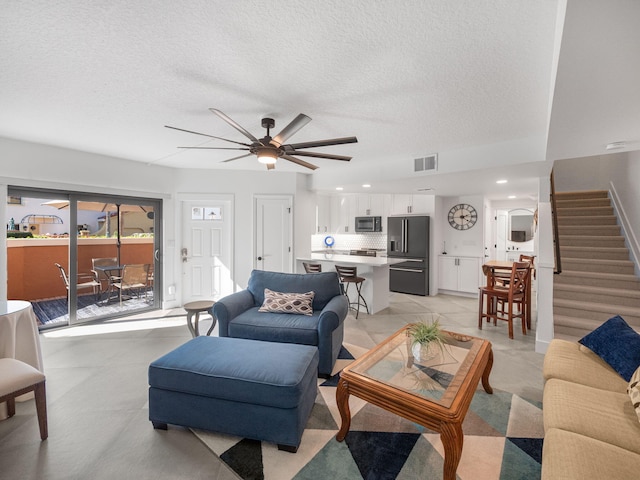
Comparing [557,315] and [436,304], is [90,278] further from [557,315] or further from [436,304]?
[557,315]

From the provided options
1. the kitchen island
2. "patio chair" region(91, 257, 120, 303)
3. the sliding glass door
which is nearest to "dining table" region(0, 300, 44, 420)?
the sliding glass door

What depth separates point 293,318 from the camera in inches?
122

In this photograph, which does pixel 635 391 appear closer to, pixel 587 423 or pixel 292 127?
pixel 587 423

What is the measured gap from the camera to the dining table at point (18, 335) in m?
2.22

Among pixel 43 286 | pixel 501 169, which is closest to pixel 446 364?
Answer: pixel 501 169

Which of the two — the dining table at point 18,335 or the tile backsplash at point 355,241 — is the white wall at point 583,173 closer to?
the tile backsplash at point 355,241

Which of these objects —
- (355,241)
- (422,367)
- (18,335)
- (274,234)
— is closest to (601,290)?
(422,367)

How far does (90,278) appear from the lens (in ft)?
17.9

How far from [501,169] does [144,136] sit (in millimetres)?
4529

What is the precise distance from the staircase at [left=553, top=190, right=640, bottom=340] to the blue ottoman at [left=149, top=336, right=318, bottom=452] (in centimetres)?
349

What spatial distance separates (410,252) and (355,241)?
1.77 metres

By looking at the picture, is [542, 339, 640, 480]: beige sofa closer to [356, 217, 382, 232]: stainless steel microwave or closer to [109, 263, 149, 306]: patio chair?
[356, 217, 382, 232]: stainless steel microwave

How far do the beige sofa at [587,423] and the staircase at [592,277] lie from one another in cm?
194

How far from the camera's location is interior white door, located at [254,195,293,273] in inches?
219
